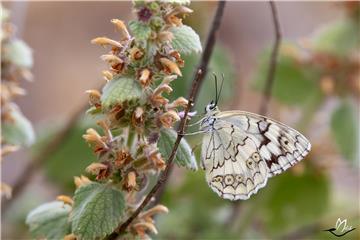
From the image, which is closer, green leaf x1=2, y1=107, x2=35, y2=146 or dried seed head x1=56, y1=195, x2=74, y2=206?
dried seed head x1=56, y1=195, x2=74, y2=206

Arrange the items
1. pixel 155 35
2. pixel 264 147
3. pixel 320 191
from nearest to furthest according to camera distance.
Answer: pixel 155 35 → pixel 264 147 → pixel 320 191

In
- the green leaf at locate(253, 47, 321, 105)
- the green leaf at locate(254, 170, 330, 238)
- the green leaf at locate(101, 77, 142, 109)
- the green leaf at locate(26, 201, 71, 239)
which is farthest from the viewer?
the green leaf at locate(254, 170, 330, 238)

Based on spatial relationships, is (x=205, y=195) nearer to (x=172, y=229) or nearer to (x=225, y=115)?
(x=172, y=229)

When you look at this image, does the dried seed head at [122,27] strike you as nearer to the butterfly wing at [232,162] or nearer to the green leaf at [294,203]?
the butterfly wing at [232,162]

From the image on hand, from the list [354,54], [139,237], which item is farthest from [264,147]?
[354,54]

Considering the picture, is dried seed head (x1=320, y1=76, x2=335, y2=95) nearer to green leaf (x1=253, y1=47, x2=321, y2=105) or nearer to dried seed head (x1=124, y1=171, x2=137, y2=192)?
green leaf (x1=253, y1=47, x2=321, y2=105)

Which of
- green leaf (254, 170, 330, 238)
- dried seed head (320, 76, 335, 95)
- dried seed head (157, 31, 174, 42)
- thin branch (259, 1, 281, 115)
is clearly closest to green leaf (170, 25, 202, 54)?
dried seed head (157, 31, 174, 42)
